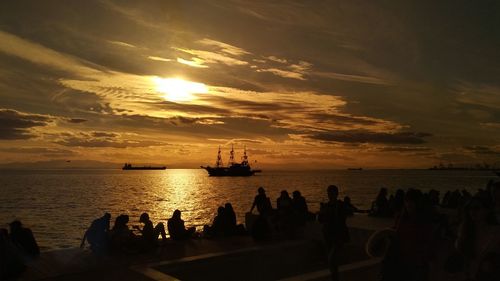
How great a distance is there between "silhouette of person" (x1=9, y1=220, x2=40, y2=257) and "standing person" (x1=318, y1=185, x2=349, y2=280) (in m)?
7.31

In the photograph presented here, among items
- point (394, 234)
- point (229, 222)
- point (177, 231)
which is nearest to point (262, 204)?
point (229, 222)

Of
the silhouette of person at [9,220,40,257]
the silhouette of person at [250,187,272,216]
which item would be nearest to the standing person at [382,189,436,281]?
the silhouette of person at [9,220,40,257]

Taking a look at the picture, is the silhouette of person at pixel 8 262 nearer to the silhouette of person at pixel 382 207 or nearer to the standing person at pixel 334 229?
the standing person at pixel 334 229

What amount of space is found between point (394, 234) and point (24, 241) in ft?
30.3

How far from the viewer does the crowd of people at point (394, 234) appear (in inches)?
177

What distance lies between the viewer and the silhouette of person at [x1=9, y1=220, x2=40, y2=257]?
32.7 ft

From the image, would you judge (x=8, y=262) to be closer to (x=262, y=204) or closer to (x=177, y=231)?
(x=177, y=231)

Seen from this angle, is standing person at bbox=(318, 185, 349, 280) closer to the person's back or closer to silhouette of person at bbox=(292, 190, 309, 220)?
the person's back

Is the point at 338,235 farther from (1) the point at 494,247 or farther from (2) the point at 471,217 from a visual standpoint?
(1) the point at 494,247

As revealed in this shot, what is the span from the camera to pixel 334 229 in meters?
7.21

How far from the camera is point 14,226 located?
33.9 feet

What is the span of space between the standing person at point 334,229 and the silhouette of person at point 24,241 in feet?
24.0

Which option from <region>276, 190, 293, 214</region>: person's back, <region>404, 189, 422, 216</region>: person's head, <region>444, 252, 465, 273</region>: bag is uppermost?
<region>404, 189, 422, 216</region>: person's head

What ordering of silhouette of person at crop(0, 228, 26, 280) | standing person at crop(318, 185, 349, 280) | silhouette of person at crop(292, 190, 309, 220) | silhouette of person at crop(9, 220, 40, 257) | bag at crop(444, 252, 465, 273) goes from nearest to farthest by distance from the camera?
1. bag at crop(444, 252, 465, 273)
2. standing person at crop(318, 185, 349, 280)
3. silhouette of person at crop(0, 228, 26, 280)
4. silhouette of person at crop(9, 220, 40, 257)
5. silhouette of person at crop(292, 190, 309, 220)
